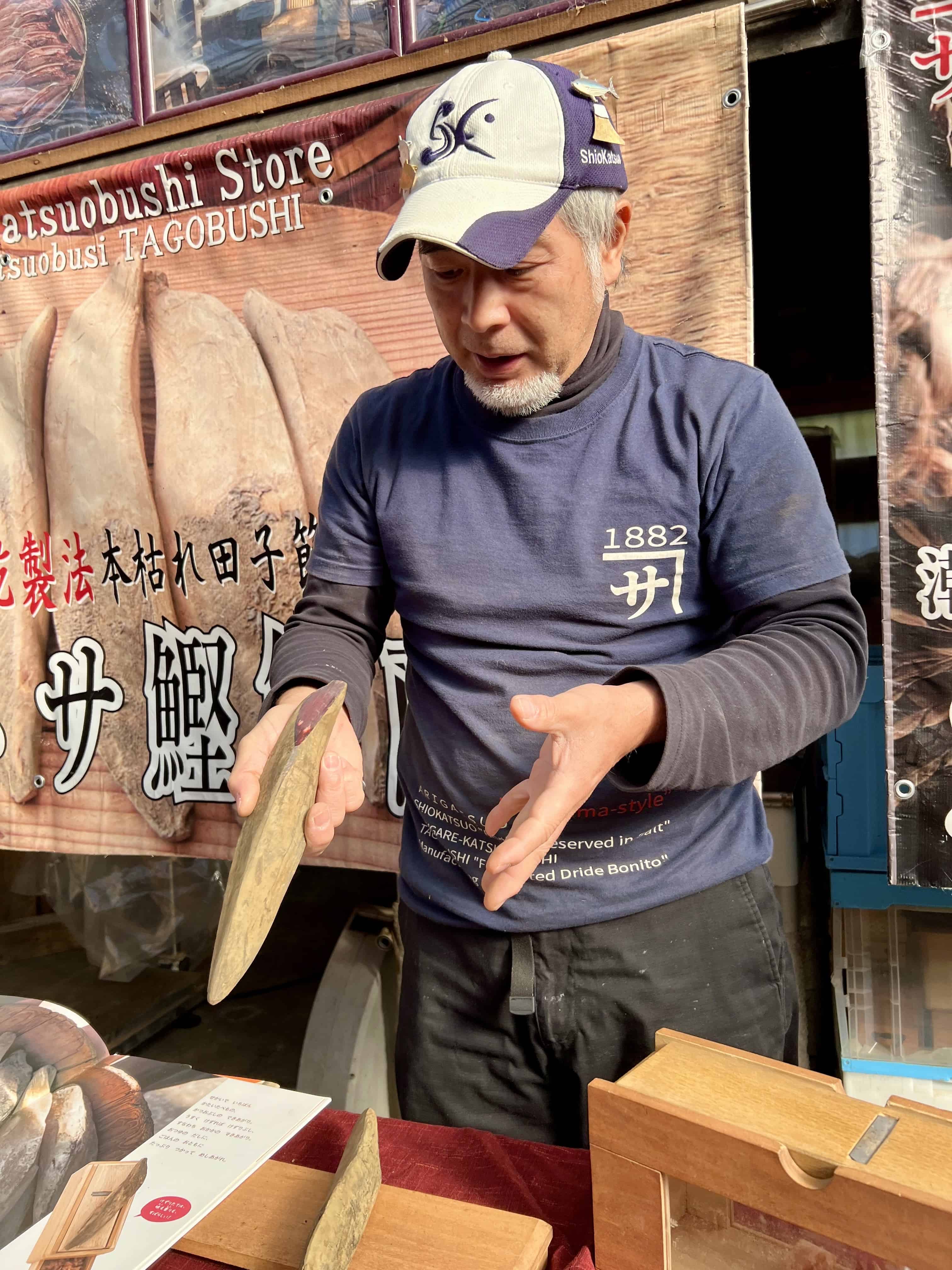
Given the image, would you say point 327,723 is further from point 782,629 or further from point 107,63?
point 107,63

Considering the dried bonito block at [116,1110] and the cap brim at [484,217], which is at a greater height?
the cap brim at [484,217]

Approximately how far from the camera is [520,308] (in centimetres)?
120

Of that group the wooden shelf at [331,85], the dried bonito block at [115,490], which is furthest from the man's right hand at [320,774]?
the wooden shelf at [331,85]

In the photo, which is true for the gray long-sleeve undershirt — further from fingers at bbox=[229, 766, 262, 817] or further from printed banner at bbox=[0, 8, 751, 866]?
printed banner at bbox=[0, 8, 751, 866]

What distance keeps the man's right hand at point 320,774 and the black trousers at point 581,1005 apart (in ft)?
A: 1.13

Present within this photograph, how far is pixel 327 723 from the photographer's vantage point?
112 cm

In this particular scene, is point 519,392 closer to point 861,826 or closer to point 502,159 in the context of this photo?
point 502,159

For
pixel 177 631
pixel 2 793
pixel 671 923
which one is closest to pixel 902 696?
pixel 671 923

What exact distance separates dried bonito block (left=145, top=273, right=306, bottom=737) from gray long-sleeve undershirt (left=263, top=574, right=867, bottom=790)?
4.42 feet

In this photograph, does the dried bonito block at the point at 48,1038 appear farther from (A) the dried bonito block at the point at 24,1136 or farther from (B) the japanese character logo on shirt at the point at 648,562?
(B) the japanese character logo on shirt at the point at 648,562

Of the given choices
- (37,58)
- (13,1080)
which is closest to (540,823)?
(13,1080)

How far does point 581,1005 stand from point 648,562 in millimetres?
634

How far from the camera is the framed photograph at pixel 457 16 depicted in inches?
84.4

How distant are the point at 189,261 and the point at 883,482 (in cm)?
200
